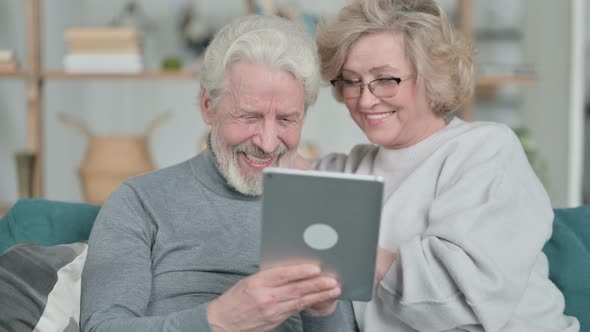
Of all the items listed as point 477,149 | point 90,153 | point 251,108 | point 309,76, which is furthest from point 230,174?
point 90,153

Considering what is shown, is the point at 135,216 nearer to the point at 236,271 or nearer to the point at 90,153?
the point at 236,271

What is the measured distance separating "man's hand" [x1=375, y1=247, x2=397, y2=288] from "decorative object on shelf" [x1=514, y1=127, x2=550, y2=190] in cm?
223

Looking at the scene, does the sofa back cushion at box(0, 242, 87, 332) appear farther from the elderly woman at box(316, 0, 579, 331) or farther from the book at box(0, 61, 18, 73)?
the book at box(0, 61, 18, 73)

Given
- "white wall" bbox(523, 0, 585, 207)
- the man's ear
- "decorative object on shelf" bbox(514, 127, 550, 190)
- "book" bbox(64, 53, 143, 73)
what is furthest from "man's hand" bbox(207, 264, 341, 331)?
"white wall" bbox(523, 0, 585, 207)

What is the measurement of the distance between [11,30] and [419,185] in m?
3.14

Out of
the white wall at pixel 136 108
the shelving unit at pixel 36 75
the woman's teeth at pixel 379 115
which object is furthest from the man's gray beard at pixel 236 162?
the white wall at pixel 136 108

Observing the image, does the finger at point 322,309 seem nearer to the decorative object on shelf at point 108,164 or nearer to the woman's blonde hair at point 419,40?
the woman's blonde hair at point 419,40

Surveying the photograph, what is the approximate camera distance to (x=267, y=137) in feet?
5.41

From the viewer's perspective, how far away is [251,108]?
164cm

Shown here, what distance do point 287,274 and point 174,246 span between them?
494mm

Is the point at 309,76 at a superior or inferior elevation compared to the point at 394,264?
superior

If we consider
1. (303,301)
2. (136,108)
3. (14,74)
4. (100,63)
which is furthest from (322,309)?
(136,108)

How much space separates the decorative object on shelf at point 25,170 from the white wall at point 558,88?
7.92 ft

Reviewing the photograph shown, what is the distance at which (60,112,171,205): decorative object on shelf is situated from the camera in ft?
12.1
